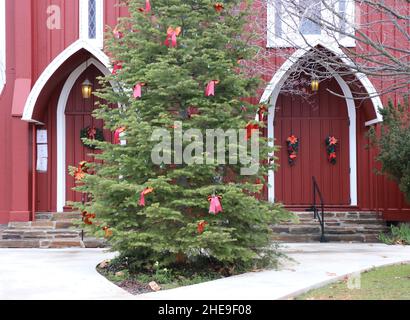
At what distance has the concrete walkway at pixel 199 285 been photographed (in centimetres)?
711

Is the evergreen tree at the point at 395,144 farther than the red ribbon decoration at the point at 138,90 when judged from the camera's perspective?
Yes

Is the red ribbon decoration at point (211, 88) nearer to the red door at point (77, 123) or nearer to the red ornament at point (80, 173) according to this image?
the red ornament at point (80, 173)

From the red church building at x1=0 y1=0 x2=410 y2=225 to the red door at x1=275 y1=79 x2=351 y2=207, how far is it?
2 centimetres

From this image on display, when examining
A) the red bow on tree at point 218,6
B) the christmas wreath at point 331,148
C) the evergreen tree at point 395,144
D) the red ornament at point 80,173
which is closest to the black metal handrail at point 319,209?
the christmas wreath at point 331,148

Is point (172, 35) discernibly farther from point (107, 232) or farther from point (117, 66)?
point (107, 232)

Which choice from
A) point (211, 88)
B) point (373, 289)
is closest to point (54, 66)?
point (211, 88)

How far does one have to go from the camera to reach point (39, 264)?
973 centimetres

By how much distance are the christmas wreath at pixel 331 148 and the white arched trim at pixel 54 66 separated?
5.43m

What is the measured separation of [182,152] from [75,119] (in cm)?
661

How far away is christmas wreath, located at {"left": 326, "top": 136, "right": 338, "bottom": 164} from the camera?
46.1ft

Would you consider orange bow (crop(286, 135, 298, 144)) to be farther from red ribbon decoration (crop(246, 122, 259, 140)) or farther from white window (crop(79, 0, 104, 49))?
red ribbon decoration (crop(246, 122, 259, 140))

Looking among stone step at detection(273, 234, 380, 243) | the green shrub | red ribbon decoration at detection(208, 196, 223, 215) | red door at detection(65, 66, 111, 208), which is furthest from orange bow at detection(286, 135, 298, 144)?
red ribbon decoration at detection(208, 196, 223, 215)
